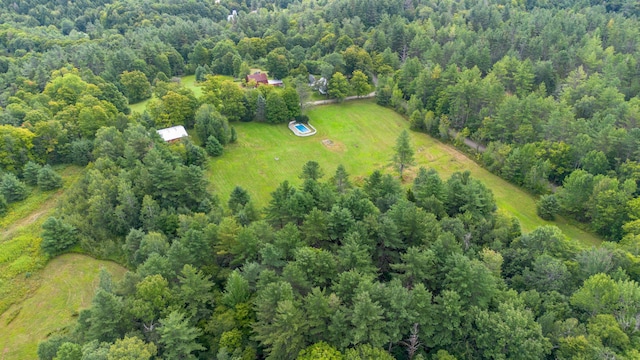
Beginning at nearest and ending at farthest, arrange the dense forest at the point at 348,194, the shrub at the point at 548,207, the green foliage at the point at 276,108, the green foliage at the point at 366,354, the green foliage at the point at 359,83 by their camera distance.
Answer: the green foliage at the point at 366,354
the dense forest at the point at 348,194
the shrub at the point at 548,207
the green foliage at the point at 276,108
the green foliage at the point at 359,83

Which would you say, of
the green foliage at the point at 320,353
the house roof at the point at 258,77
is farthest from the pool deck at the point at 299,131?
the green foliage at the point at 320,353

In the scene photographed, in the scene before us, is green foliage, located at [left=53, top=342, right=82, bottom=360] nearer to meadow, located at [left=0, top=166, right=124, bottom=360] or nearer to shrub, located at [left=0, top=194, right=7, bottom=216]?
meadow, located at [left=0, top=166, right=124, bottom=360]

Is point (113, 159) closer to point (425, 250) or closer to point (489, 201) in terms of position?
point (425, 250)

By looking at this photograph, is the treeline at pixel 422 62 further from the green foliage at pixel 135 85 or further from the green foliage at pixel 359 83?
the green foliage at pixel 359 83

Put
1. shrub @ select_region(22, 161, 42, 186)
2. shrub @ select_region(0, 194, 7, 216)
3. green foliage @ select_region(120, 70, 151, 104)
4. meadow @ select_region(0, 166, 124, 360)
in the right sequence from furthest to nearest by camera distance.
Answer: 1. green foliage @ select_region(120, 70, 151, 104)
2. shrub @ select_region(22, 161, 42, 186)
3. shrub @ select_region(0, 194, 7, 216)
4. meadow @ select_region(0, 166, 124, 360)

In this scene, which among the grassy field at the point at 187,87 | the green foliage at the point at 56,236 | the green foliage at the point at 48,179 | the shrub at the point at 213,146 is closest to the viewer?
the green foliage at the point at 56,236

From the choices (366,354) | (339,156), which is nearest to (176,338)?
(366,354)

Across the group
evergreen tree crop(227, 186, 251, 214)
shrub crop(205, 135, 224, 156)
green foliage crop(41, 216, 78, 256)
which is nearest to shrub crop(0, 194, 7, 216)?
green foliage crop(41, 216, 78, 256)
